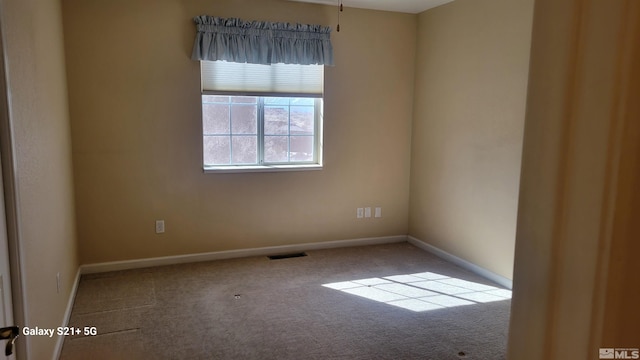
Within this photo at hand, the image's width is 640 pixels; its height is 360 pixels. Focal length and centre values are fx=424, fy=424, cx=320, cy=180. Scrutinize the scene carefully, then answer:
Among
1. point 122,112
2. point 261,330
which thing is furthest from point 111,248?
point 261,330

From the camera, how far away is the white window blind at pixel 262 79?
4129mm

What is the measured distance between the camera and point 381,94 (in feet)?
15.7

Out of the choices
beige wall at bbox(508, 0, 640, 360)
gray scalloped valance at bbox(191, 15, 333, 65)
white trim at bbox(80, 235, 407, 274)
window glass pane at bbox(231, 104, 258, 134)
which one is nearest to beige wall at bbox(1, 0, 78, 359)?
white trim at bbox(80, 235, 407, 274)

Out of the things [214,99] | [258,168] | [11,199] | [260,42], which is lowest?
[258,168]

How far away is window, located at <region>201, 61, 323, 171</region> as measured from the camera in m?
4.20

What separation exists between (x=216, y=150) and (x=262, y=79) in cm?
86

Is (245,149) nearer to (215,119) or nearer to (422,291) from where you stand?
(215,119)

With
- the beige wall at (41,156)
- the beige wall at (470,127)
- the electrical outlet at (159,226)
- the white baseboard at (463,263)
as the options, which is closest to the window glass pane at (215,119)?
the electrical outlet at (159,226)

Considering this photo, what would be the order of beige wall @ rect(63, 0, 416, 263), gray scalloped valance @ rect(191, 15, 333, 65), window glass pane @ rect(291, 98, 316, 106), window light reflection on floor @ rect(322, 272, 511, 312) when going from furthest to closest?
window glass pane @ rect(291, 98, 316, 106)
gray scalloped valance @ rect(191, 15, 333, 65)
beige wall @ rect(63, 0, 416, 263)
window light reflection on floor @ rect(322, 272, 511, 312)

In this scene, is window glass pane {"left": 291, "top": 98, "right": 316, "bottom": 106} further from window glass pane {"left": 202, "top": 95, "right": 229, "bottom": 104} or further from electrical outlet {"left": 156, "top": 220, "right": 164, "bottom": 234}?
electrical outlet {"left": 156, "top": 220, "right": 164, "bottom": 234}

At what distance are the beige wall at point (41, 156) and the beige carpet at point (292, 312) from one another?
42cm

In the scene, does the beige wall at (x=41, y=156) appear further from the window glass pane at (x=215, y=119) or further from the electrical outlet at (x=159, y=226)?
the window glass pane at (x=215, y=119)

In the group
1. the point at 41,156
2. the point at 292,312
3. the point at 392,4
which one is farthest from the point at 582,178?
the point at 392,4

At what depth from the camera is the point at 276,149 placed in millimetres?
4559
